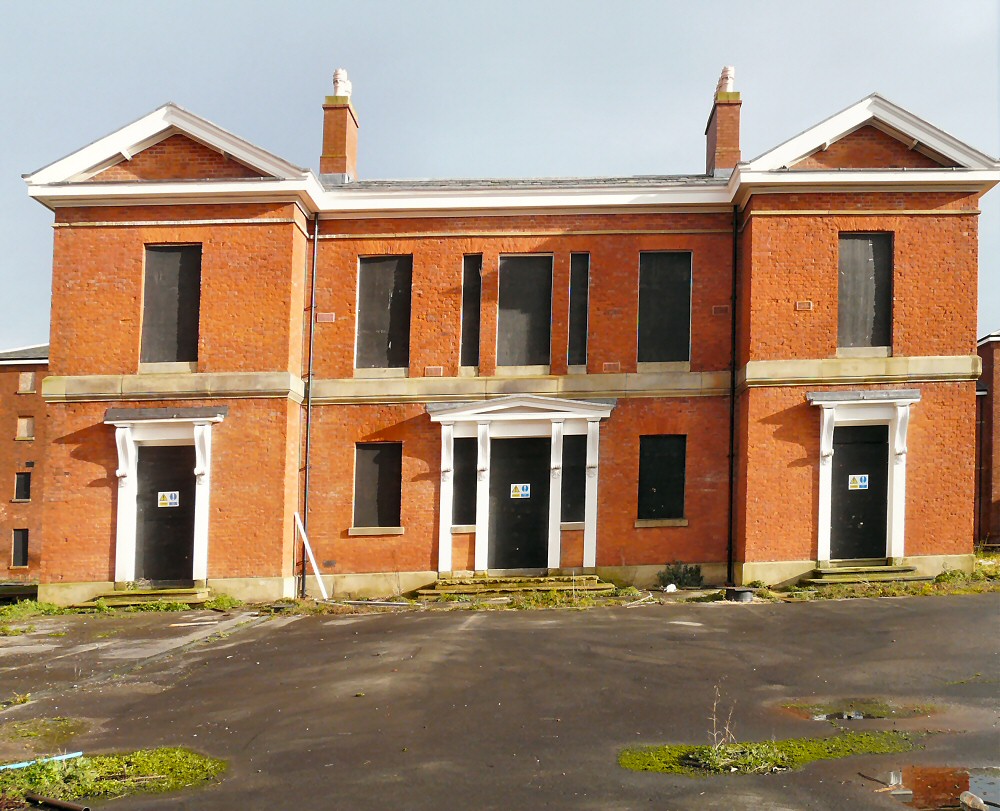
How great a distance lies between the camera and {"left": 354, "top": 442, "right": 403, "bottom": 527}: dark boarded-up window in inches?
714

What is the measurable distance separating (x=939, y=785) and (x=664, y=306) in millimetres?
12640

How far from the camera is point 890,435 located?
1686 cm

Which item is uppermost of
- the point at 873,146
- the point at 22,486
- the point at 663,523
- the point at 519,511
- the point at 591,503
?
the point at 873,146

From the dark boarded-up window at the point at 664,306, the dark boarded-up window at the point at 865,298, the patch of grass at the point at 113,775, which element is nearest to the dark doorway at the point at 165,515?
the dark boarded-up window at the point at 664,306

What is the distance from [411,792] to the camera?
22.7 feet

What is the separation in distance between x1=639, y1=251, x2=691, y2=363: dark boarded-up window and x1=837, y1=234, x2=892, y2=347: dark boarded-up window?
2.85 meters

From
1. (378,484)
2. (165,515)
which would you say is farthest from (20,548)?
(378,484)

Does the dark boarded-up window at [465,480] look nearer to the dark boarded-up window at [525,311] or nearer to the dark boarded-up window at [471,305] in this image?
the dark boarded-up window at [471,305]

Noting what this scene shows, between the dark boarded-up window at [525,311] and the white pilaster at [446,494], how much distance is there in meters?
1.82

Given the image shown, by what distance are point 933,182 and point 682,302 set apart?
4.97 m

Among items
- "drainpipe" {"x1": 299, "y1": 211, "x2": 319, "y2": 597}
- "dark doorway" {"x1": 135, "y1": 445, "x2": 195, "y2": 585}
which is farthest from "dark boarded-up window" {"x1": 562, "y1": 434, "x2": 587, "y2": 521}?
"dark doorway" {"x1": 135, "y1": 445, "x2": 195, "y2": 585}

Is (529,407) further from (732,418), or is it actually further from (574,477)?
(732,418)

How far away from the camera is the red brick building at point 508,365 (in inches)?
666

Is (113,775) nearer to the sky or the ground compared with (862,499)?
nearer to the ground
